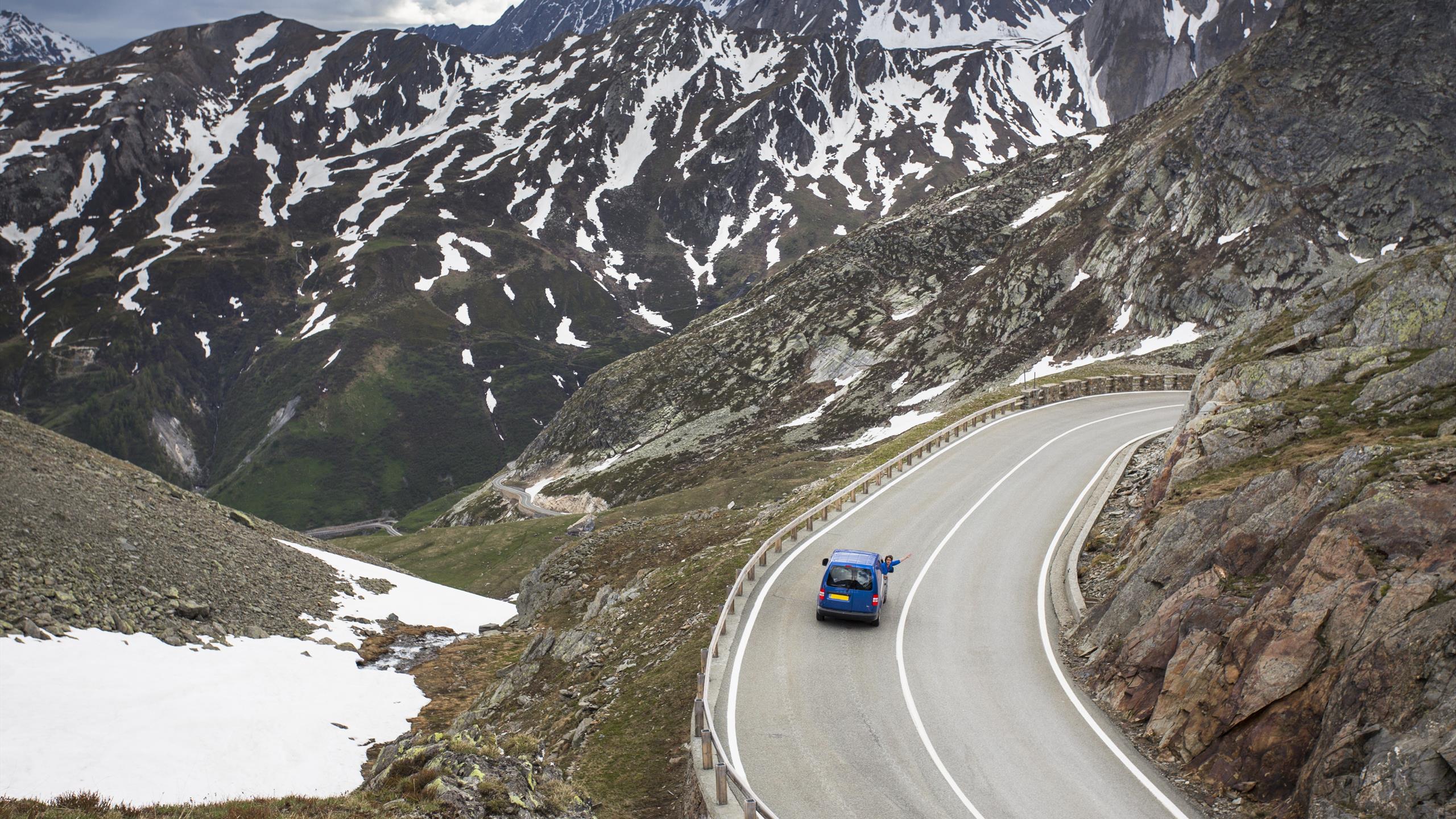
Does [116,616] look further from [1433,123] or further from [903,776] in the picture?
[1433,123]

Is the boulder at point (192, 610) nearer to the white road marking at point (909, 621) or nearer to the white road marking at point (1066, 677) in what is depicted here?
the white road marking at point (909, 621)

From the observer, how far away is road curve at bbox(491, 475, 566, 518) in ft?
360

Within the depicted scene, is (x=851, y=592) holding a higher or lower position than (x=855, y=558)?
lower

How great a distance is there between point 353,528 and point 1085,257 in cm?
17339

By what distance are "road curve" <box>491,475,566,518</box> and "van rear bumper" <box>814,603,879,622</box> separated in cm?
8237

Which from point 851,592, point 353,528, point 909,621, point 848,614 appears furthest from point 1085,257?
point 353,528

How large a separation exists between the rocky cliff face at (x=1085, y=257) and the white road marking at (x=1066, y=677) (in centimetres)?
2805

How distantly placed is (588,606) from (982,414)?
2600 cm

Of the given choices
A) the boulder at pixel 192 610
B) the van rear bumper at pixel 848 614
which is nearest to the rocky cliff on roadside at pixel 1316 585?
the van rear bumper at pixel 848 614

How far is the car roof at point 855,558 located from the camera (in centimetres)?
2100

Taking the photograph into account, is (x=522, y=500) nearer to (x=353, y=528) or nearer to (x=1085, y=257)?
(x=1085, y=257)

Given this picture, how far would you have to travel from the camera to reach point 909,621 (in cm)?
2097

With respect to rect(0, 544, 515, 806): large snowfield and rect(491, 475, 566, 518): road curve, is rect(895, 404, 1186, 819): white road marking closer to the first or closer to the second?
rect(0, 544, 515, 806): large snowfield

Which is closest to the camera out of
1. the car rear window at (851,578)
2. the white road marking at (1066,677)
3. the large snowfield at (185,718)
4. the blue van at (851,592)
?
the white road marking at (1066,677)
